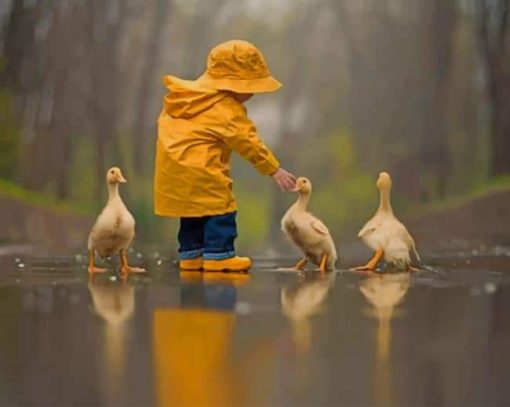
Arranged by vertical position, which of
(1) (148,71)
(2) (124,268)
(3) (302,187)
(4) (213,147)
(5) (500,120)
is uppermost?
(1) (148,71)

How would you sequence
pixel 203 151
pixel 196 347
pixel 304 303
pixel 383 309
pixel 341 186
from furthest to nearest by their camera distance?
1. pixel 341 186
2. pixel 203 151
3. pixel 304 303
4. pixel 383 309
5. pixel 196 347

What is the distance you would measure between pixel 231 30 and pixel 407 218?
922 mm

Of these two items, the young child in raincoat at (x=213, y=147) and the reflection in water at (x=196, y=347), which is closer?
the reflection in water at (x=196, y=347)

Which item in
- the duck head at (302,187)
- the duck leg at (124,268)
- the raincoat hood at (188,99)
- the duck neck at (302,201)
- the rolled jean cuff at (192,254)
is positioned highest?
the raincoat hood at (188,99)

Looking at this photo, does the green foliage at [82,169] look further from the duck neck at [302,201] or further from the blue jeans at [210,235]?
the duck neck at [302,201]

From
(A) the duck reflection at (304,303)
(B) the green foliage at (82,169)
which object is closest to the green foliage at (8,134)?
(B) the green foliage at (82,169)

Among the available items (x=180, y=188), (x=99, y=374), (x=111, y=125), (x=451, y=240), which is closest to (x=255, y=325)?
(x=99, y=374)

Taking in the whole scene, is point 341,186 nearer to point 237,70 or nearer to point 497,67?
point 497,67

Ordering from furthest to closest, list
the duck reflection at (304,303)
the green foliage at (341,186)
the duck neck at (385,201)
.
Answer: the green foliage at (341,186), the duck neck at (385,201), the duck reflection at (304,303)

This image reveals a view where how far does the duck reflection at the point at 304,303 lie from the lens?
1639 millimetres

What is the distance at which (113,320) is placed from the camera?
1801 millimetres

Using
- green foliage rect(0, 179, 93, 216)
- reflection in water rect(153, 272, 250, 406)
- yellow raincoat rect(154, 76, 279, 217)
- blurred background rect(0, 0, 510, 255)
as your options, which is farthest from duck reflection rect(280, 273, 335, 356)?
green foliage rect(0, 179, 93, 216)

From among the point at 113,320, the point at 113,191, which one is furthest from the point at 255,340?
the point at 113,191

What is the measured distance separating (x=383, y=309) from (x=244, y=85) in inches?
33.9
